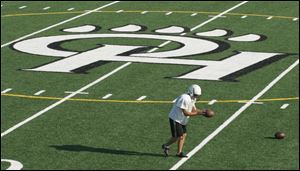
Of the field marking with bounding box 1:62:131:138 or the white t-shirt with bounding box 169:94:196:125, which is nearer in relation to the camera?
the white t-shirt with bounding box 169:94:196:125

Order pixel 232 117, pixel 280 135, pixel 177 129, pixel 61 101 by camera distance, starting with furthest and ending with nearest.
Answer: pixel 61 101, pixel 232 117, pixel 280 135, pixel 177 129

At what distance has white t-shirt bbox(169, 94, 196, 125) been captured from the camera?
73.4 ft

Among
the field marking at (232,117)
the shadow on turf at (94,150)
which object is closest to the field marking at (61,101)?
the shadow on turf at (94,150)

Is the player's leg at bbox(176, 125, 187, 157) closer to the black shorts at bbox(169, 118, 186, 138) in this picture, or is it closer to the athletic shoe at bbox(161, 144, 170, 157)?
the black shorts at bbox(169, 118, 186, 138)

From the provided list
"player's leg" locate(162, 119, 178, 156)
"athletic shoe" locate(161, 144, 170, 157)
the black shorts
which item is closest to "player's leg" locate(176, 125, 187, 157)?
the black shorts

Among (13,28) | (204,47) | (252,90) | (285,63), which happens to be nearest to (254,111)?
(252,90)

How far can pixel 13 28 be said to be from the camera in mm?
40844

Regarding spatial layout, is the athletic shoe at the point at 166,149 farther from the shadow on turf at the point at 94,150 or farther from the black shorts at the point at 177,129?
the black shorts at the point at 177,129

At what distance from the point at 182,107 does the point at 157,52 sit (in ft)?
43.8

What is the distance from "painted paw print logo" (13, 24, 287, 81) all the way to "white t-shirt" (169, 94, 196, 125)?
8721 millimetres

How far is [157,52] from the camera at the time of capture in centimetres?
3569

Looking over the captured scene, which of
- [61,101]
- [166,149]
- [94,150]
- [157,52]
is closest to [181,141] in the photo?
[166,149]

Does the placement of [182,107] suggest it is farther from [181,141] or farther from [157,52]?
[157,52]

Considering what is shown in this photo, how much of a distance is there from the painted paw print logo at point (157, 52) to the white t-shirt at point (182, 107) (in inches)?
343
